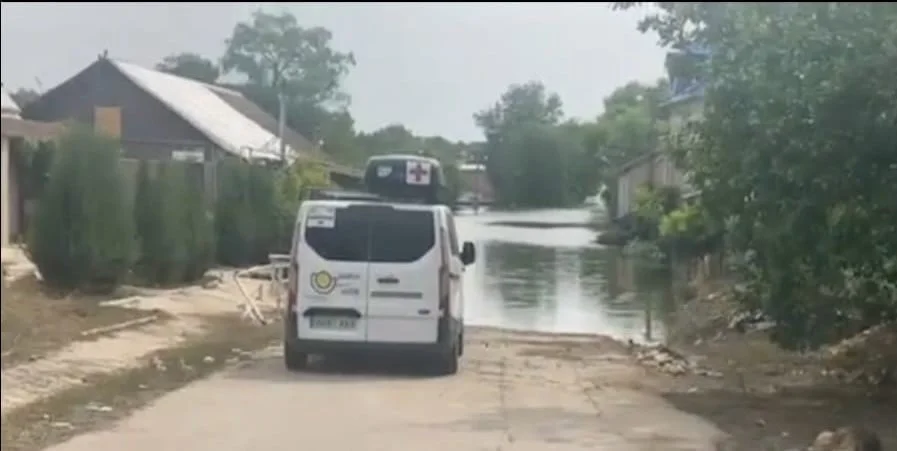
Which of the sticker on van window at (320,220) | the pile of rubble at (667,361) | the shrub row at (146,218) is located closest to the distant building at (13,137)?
the shrub row at (146,218)

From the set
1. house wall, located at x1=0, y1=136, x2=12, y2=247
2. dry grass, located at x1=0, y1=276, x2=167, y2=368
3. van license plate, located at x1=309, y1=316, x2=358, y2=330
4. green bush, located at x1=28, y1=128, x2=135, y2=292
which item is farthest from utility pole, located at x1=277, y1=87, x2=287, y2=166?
van license plate, located at x1=309, y1=316, x2=358, y2=330

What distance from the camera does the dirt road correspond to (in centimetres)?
1084

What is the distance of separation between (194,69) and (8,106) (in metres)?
10.2

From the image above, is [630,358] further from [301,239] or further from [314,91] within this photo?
[314,91]

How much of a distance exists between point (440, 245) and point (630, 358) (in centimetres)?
434

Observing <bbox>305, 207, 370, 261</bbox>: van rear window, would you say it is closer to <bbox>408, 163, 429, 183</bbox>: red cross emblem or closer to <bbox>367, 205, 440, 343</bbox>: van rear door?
<bbox>367, 205, 440, 343</bbox>: van rear door

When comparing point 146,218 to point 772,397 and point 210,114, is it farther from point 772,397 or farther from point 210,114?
point 772,397

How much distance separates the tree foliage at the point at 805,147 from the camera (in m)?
11.6

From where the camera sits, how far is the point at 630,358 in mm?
19094

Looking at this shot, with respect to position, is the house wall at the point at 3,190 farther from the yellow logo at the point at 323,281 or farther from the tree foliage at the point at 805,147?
the tree foliage at the point at 805,147

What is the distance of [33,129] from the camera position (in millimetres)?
23953

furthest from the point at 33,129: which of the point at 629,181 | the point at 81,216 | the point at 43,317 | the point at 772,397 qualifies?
the point at 629,181

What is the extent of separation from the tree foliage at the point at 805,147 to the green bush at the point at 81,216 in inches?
413

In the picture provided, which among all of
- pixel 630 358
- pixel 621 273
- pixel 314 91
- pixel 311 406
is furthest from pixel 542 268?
pixel 311 406
